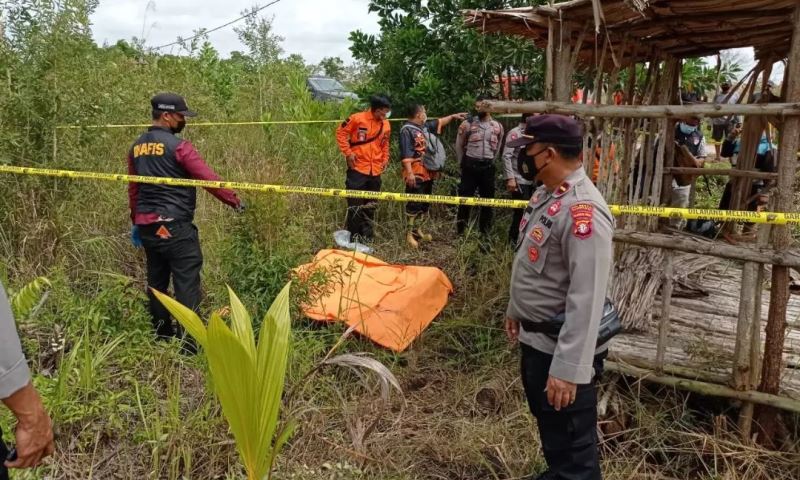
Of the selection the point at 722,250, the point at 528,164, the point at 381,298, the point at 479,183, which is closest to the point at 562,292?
the point at 528,164

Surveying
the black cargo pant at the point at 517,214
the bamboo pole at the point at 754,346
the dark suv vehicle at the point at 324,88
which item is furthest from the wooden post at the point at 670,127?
the dark suv vehicle at the point at 324,88

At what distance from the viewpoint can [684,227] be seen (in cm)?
607

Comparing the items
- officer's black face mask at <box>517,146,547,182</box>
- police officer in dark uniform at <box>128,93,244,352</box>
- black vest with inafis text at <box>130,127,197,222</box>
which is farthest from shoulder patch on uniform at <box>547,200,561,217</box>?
black vest with inafis text at <box>130,127,197,222</box>

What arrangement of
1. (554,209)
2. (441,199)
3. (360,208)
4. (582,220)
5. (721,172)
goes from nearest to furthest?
1. (582,220)
2. (554,209)
3. (441,199)
4. (721,172)
5. (360,208)

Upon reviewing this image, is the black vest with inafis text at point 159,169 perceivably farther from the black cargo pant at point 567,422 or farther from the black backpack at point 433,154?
the black backpack at point 433,154

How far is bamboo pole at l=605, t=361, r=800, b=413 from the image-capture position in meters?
2.88

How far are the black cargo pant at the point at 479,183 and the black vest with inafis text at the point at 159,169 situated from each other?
3413mm

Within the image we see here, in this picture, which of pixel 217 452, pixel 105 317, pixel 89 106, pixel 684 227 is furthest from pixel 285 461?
pixel 684 227

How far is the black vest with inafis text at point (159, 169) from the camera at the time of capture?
380 cm

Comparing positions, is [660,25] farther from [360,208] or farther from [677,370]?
[360,208]

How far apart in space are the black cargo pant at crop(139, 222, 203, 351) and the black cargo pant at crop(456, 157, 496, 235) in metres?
3.28

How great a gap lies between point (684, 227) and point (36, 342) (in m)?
5.60

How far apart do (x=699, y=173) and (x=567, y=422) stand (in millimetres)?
3689

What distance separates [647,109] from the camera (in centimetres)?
306
